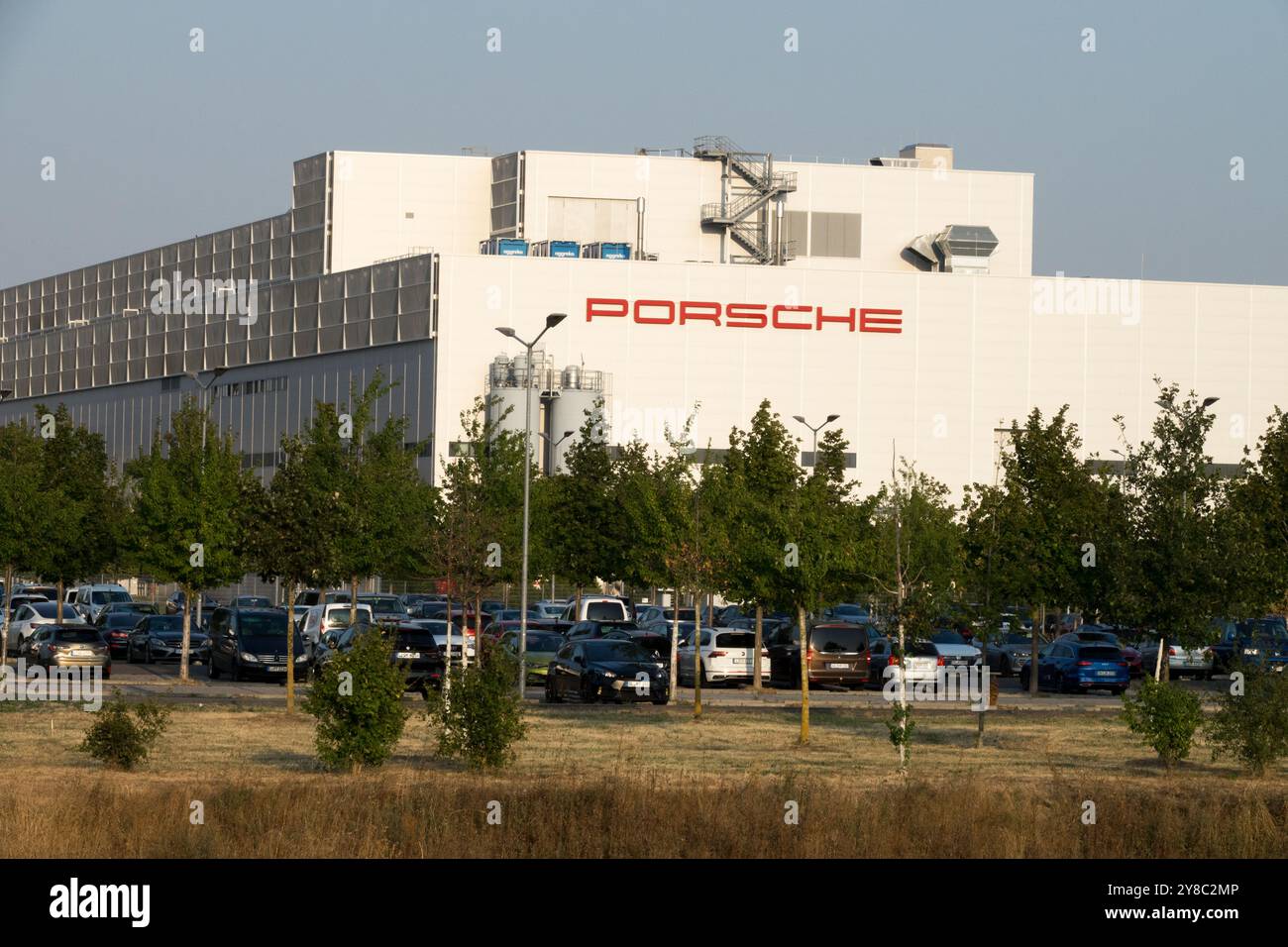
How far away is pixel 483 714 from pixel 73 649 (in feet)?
83.8

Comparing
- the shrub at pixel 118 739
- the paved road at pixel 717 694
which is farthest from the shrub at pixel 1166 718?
the shrub at pixel 118 739

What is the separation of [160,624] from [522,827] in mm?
34844

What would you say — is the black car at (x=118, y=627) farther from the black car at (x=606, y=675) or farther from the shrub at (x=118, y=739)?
the shrub at (x=118, y=739)

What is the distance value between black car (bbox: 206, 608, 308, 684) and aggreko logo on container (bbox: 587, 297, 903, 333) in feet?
157

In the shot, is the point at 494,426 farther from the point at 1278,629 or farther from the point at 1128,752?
the point at 1128,752

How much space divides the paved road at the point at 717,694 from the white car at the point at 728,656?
35 centimetres

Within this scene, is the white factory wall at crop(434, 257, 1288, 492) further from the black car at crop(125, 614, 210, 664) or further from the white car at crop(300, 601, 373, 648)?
the white car at crop(300, 601, 373, 648)

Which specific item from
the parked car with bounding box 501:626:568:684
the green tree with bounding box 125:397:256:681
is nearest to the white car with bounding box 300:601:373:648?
the green tree with bounding box 125:397:256:681

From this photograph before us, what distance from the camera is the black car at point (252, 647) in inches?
1678

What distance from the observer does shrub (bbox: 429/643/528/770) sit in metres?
22.1

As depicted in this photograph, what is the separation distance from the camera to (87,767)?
74.2 feet

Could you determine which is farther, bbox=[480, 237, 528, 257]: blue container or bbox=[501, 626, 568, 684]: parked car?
bbox=[480, 237, 528, 257]: blue container

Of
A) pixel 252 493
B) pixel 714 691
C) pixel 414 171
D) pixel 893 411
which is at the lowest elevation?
pixel 714 691
